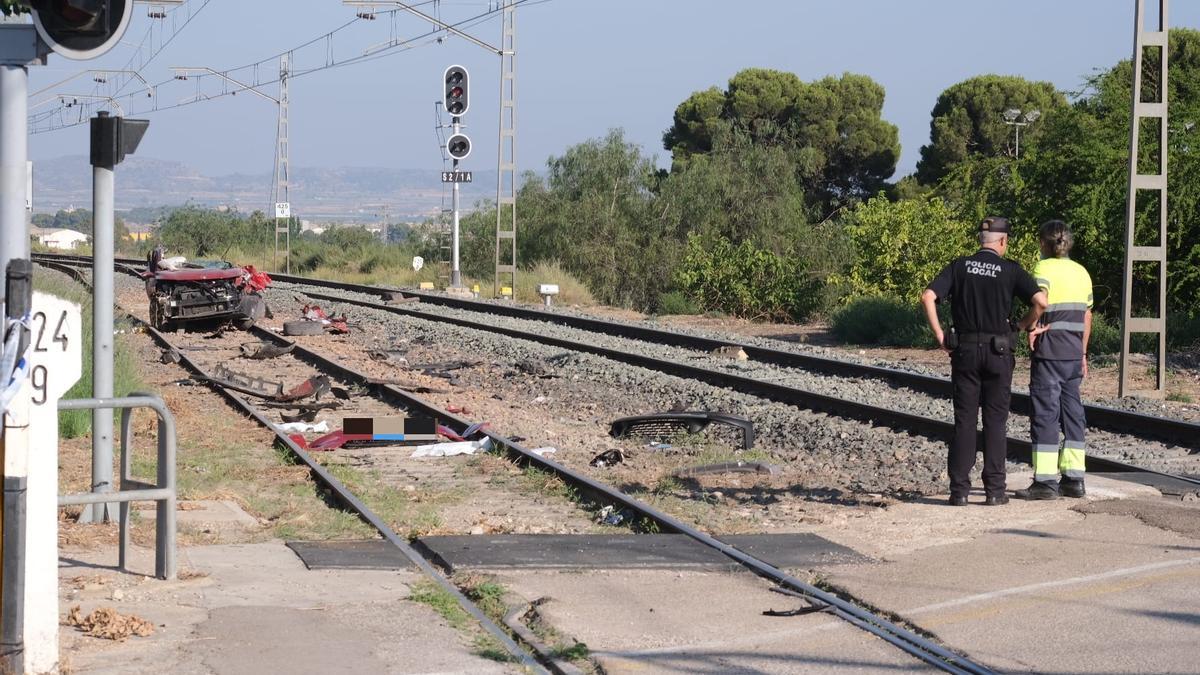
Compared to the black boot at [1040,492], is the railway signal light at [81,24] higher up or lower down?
higher up

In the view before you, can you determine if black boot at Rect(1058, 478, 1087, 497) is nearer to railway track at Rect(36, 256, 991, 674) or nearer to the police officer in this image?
the police officer

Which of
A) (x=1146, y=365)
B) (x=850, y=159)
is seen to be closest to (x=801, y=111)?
(x=850, y=159)

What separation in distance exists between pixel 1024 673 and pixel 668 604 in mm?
1960

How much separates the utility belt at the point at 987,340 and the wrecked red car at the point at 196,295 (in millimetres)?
20607

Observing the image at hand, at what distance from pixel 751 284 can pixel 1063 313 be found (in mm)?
26225

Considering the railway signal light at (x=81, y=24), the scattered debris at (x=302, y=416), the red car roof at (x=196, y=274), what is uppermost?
the railway signal light at (x=81, y=24)

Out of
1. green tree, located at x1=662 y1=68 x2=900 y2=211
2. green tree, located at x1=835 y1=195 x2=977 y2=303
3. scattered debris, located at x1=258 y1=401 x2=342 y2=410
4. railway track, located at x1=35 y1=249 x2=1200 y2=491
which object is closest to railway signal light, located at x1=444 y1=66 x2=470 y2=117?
railway track, located at x1=35 y1=249 x2=1200 y2=491

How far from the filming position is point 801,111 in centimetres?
7225

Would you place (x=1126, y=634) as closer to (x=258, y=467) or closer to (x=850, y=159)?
(x=258, y=467)

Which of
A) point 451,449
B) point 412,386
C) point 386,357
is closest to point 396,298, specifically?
point 386,357

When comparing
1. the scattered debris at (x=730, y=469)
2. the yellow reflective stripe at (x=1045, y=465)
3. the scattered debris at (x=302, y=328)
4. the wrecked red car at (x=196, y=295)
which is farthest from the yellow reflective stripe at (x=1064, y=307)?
the wrecked red car at (x=196, y=295)

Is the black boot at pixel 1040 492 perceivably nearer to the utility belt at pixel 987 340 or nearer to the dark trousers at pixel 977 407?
the dark trousers at pixel 977 407

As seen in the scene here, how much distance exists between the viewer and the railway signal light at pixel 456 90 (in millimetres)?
43406

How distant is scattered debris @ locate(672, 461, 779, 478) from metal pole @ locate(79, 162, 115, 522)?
4.55 meters
